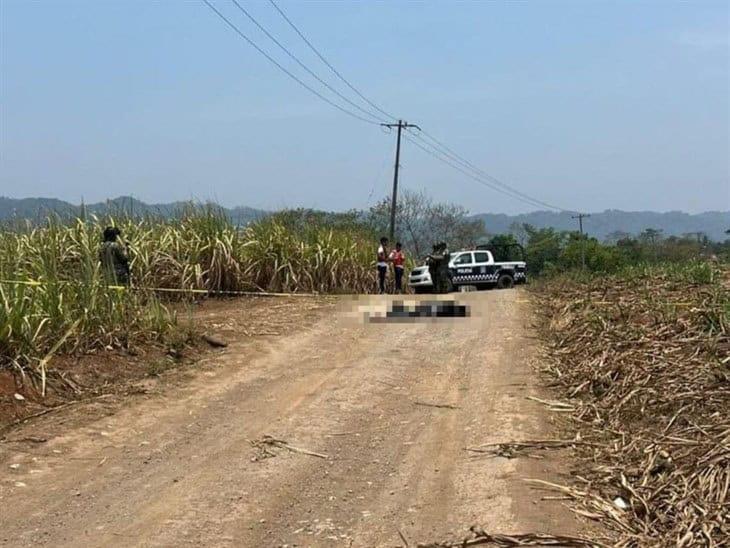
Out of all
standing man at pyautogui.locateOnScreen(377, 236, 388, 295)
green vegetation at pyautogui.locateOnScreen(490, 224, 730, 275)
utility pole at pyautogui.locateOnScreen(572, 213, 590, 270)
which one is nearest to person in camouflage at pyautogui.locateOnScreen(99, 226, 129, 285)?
standing man at pyautogui.locateOnScreen(377, 236, 388, 295)

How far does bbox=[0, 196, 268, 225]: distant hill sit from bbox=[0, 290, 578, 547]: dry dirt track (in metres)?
7.56

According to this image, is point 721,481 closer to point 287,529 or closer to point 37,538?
point 287,529

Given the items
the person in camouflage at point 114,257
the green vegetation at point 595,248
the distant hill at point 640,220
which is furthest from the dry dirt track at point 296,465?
the distant hill at point 640,220

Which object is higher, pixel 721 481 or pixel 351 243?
pixel 351 243

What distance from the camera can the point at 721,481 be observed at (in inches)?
188

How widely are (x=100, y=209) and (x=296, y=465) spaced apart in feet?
40.3

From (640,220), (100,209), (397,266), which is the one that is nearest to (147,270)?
(100,209)

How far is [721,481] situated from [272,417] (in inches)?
162

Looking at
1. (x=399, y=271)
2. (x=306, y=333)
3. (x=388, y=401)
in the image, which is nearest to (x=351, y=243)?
(x=399, y=271)

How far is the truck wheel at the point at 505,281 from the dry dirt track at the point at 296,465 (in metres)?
20.2

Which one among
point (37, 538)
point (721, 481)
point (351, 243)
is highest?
point (351, 243)

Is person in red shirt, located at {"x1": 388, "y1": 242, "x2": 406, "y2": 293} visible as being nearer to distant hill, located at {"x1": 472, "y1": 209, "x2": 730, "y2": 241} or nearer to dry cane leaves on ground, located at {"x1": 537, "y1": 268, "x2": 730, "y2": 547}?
dry cane leaves on ground, located at {"x1": 537, "y1": 268, "x2": 730, "y2": 547}

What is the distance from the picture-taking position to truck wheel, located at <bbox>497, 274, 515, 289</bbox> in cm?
3027

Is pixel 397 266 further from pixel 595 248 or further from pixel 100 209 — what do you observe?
pixel 595 248
